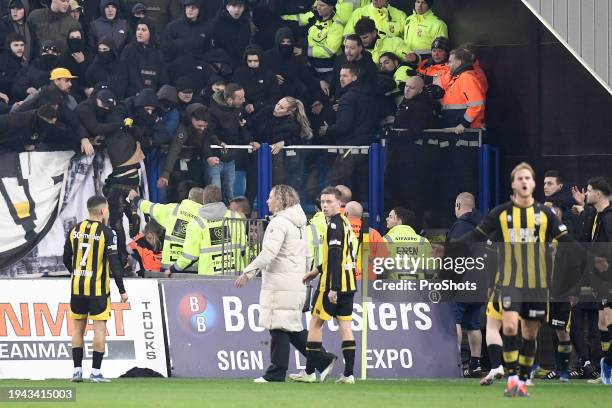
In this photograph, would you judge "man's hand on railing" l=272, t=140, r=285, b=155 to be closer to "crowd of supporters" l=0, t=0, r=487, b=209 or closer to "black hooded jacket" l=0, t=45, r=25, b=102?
"crowd of supporters" l=0, t=0, r=487, b=209

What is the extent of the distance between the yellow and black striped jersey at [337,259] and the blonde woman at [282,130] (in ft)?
15.8

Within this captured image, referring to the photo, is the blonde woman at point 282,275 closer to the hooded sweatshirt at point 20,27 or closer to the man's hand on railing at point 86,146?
the man's hand on railing at point 86,146

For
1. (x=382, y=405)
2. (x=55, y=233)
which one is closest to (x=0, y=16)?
Answer: (x=55, y=233)

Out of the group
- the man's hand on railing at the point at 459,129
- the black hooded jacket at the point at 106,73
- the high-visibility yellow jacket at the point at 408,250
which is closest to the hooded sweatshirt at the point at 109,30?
the black hooded jacket at the point at 106,73

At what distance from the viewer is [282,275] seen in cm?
1448

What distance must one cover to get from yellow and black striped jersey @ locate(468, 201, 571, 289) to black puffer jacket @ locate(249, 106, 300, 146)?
269 inches

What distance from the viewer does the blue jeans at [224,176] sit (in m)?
19.3

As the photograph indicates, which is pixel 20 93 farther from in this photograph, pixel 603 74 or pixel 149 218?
pixel 603 74

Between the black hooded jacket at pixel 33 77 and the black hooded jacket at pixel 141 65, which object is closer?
the black hooded jacket at pixel 33 77

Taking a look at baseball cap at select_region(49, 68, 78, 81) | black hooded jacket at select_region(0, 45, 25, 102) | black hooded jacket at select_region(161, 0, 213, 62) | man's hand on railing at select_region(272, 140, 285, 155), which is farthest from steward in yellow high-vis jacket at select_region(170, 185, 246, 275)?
black hooded jacket at select_region(0, 45, 25, 102)

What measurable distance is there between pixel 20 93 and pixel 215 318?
4891mm

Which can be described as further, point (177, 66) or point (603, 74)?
point (177, 66)

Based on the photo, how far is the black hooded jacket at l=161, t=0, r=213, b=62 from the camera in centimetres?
2044

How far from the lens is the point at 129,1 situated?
68.8ft
